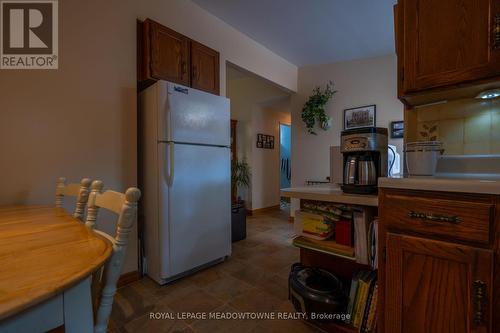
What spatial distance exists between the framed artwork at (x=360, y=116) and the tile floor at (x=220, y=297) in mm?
2159

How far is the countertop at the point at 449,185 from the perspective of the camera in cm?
80

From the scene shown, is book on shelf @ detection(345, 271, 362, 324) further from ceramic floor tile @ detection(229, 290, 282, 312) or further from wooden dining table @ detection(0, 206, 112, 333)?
wooden dining table @ detection(0, 206, 112, 333)

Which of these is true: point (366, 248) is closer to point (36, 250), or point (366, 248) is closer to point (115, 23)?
point (36, 250)

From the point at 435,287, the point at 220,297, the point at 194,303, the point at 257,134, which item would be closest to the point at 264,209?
the point at 257,134

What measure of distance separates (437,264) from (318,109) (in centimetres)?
308

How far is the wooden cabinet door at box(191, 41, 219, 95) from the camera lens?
221cm

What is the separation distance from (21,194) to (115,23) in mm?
1429

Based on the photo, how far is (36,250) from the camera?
61cm

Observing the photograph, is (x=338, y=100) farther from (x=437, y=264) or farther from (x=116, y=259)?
(x=116, y=259)

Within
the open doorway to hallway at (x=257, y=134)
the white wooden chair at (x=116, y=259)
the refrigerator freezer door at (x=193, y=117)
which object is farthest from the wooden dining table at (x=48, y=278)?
the open doorway to hallway at (x=257, y=134)

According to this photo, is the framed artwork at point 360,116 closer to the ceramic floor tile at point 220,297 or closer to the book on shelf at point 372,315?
the ceramic floor tile at point 220,297

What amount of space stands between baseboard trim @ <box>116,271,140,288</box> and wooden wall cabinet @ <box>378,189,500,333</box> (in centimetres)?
181

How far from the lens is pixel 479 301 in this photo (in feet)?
2.72

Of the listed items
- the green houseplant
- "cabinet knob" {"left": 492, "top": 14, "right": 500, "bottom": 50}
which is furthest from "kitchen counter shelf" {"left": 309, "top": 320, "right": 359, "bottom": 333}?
the green houseplant
